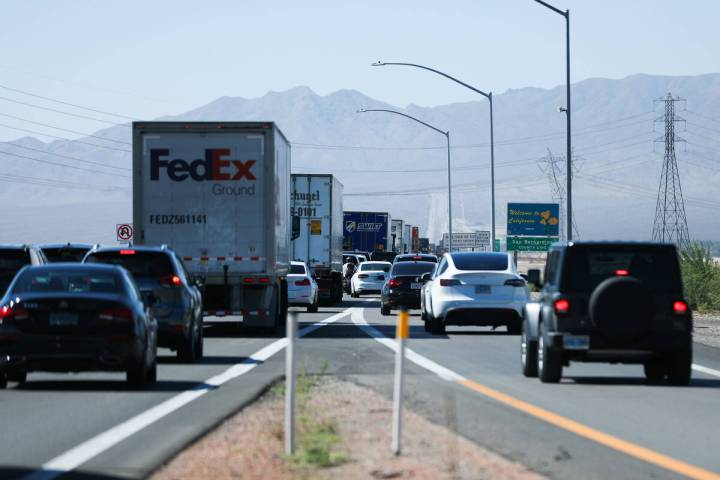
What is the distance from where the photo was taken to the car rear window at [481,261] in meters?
31.4

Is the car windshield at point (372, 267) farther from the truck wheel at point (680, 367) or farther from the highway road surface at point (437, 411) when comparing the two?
the truck wheel at point (680, 367)

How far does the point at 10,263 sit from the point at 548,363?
10.2 m

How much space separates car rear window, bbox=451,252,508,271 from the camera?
103 ft

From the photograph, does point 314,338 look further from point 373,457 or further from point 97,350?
point 373,457

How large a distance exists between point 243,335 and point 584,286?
14194mm

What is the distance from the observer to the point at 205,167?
30438 millimetres

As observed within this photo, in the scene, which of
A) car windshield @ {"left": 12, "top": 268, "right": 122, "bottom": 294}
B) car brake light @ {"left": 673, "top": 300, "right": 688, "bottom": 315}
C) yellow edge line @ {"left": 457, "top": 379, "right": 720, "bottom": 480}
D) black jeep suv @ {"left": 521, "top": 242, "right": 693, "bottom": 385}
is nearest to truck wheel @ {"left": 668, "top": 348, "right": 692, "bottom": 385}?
black jeep suv @ {"left": 521, "top": 242, "right": 693, "bottom": 385}

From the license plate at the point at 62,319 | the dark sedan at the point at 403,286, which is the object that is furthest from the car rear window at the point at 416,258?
the license plate at the point at 62,319

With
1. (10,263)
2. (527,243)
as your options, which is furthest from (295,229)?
(527,243)

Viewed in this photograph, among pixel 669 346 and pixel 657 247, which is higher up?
pixel 657 247

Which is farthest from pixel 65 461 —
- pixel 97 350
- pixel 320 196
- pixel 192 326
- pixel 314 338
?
pixel 320 196

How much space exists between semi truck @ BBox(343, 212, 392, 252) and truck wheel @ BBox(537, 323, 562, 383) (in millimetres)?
66935

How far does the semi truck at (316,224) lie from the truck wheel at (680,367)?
108 ft

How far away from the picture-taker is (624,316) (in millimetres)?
18266
